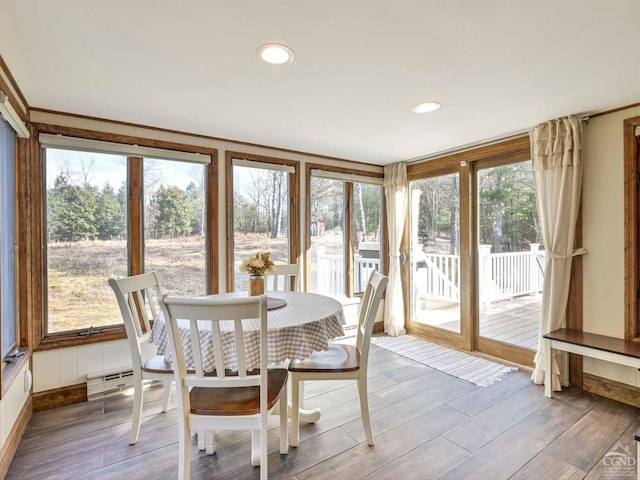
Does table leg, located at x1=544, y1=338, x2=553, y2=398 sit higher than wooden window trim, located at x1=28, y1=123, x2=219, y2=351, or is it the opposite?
wooden window trim, located at x1=28, y1=123, x2=219, y2=351

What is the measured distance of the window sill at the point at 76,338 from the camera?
257 centimetres

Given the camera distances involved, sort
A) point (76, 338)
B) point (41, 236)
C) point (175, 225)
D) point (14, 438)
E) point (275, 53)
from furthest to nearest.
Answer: point (175, 225)
point (76, 338)
point (41, 236)
point (14, 438)
point (275, 53)

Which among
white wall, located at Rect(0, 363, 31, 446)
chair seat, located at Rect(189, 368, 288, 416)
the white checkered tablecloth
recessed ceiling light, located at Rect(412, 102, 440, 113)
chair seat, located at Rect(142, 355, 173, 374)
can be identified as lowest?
white wall, located at Rect(0, 363, 31, 446)

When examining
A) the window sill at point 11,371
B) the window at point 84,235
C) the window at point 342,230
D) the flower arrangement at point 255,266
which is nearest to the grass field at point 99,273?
the window at point 84,235

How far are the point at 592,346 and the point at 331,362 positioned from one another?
200 centimetres

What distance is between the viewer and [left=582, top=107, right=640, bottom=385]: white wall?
258 cm

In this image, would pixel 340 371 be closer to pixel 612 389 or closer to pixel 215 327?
pixel 215 327

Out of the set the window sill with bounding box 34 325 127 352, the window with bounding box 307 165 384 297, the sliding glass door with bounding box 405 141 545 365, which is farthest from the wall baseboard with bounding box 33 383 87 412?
the sliding glass door with bounding box 405 141 545 365

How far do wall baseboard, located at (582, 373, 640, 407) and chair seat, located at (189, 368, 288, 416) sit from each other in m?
2.64

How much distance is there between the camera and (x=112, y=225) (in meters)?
2.89

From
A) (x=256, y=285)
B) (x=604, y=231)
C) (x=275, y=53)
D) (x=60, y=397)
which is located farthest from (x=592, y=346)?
(x=60, y=397)

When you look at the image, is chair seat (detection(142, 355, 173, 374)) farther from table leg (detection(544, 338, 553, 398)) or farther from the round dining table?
table leg (detection(544, 338, 553, 398))

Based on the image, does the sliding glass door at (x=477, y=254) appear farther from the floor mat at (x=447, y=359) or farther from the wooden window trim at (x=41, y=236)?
the wooden window trim at (x=41, y=236)

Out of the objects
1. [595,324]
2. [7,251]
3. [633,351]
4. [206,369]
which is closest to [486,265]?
[595,324]
